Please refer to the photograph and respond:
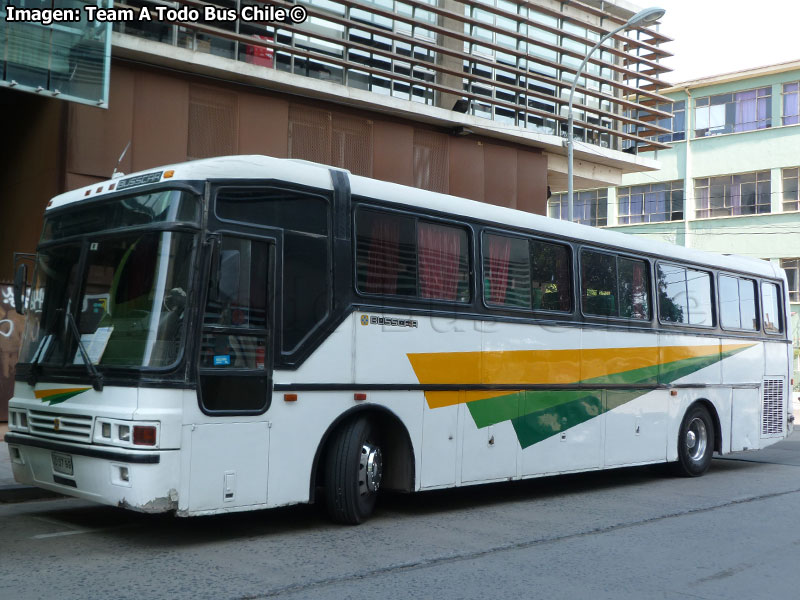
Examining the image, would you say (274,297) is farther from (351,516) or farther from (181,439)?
(351,516)

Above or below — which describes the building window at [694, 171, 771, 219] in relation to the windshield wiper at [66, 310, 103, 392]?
above

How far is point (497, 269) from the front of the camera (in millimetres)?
A: 10078

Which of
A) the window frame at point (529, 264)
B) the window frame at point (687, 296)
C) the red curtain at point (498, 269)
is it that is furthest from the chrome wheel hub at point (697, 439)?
the red curtain at point (498, 269)

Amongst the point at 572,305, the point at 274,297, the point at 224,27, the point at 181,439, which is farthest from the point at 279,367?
the point at 224,27

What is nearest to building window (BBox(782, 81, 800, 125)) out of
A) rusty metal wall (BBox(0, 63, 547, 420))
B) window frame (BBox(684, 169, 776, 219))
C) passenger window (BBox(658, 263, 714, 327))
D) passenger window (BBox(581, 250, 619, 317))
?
window frame (BBox(684, 169, 776, 219))

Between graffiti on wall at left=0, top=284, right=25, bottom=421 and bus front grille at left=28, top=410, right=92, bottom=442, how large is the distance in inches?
287

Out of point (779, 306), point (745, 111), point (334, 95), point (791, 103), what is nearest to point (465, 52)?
point (334, 95)

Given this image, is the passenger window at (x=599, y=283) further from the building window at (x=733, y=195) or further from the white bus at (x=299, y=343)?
the building window at (x=733, y=195)

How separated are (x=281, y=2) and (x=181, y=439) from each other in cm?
1213

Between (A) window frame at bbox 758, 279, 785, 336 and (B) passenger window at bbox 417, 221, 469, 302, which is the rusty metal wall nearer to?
(A) window frame at bbox 758, 279, 785, 336

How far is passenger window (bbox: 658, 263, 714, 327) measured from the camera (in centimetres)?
1279

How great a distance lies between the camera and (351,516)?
27.4ft

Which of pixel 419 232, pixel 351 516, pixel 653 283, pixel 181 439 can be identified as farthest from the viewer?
pixel 653 283

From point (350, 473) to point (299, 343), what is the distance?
1.30 meters
